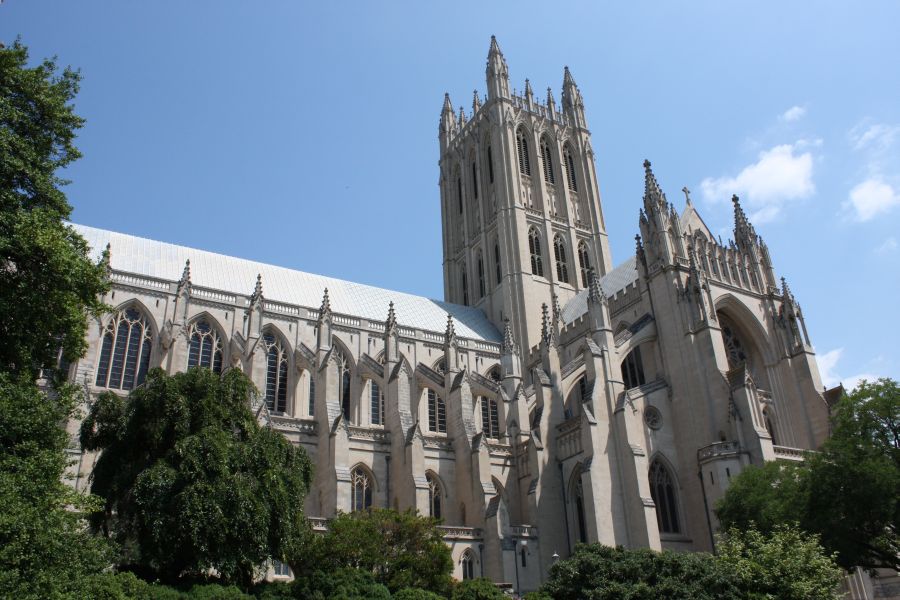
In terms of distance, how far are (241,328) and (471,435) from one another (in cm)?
1376

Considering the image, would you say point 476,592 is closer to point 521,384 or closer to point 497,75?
point 521,384

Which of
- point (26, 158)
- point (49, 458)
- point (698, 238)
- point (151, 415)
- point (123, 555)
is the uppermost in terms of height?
point (698, 238)

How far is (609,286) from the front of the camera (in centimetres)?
4891

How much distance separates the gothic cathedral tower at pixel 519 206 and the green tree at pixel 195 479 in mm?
28116

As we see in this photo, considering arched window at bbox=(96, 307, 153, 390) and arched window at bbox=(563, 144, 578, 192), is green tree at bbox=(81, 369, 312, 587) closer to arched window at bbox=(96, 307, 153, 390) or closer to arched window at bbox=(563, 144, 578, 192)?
arched window at bbox=(96, 307, 153, 390)

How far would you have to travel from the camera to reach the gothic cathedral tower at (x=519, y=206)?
2110 inches

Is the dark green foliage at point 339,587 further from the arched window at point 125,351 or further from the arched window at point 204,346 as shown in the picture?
the arched window at point 204,346

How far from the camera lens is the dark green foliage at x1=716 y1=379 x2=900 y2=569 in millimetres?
24047

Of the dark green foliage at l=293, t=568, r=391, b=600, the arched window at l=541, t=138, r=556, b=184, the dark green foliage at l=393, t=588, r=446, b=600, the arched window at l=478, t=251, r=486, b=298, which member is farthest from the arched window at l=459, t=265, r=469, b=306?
the dark green foliage at l=293, t=568, r=391, b=600

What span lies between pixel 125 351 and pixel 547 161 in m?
36.2

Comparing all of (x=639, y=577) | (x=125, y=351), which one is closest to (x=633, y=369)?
(x=639, y=577)

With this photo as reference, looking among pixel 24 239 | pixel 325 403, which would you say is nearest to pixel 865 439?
pixel 325 403

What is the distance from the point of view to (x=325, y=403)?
3497cm

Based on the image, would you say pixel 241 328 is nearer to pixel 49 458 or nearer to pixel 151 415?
pixel 151 415
